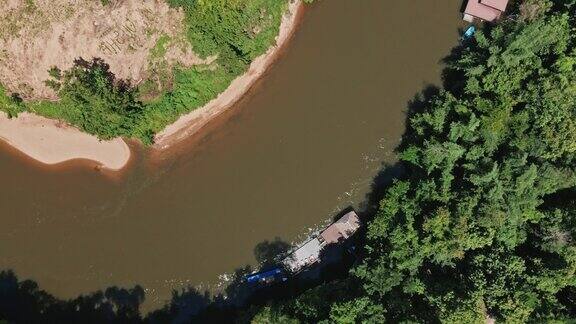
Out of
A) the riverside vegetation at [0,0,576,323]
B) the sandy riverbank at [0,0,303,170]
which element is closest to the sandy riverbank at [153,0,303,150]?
the sandy riverbank at [0,0,303,170]

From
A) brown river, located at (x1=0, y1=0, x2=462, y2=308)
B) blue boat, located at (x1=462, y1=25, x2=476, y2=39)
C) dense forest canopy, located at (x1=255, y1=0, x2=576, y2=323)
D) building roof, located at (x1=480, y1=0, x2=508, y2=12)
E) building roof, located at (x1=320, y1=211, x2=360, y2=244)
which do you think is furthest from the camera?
brown river, located at (x1=0, y1=0, x2=462, y2=308)

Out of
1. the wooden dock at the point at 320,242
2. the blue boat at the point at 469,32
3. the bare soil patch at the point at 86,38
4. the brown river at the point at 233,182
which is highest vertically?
the bare soil patch at the point at 86,38

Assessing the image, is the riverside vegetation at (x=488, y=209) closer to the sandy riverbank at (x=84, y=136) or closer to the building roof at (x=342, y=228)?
the building roof at (x=342, y=228)

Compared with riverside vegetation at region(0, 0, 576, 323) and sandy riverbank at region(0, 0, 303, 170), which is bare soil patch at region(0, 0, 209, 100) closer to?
sandy riverbank at region(0, 0, 303, 170)

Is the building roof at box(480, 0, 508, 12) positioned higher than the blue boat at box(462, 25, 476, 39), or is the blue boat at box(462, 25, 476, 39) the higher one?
the building roof at box(480, 0, 508, 12)

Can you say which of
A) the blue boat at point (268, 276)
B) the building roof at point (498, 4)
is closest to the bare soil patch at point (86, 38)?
the blue boat at point (268, 276)

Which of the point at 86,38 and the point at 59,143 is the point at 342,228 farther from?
the point at 86,38
